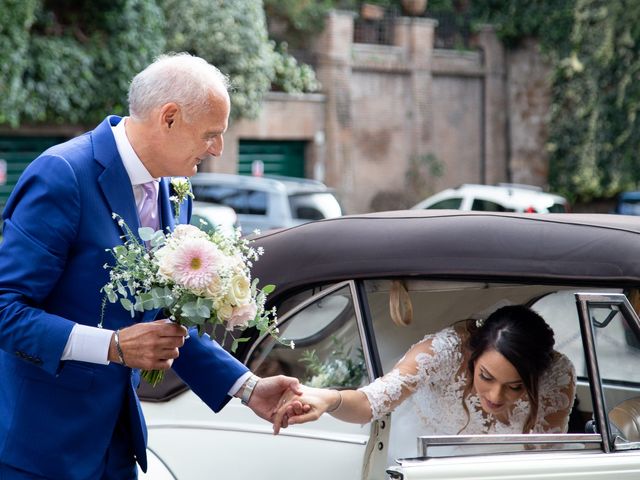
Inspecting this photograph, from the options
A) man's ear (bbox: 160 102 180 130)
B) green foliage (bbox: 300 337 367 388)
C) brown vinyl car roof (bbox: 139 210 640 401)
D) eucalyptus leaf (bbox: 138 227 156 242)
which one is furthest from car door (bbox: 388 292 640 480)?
man's ear (bbox: 160 102 180 130)

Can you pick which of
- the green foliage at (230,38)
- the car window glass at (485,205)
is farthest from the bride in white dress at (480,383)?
the green foliage at (230,38)

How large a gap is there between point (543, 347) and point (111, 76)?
17.5 metres

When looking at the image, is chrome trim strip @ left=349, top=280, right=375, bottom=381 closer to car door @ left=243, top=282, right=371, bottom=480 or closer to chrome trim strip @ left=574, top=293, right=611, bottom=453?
car door @ left=243, top=282, right=371, bottom=480

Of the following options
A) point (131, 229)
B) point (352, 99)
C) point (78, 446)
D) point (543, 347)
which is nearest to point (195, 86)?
point (131, 229)

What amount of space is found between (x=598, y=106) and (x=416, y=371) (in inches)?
955

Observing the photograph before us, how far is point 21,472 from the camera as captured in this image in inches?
117

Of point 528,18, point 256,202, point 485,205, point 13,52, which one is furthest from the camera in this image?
point 528,18

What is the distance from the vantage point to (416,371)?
154 inches

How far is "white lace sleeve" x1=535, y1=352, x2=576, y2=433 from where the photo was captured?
395cm

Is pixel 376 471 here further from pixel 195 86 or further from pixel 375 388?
pixel 195 86

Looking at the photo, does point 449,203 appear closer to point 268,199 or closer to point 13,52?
point 268,199

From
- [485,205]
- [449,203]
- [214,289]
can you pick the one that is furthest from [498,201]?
[214,289]

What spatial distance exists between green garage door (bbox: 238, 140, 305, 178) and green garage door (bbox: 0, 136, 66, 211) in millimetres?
4643

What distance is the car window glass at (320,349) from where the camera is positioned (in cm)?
388
